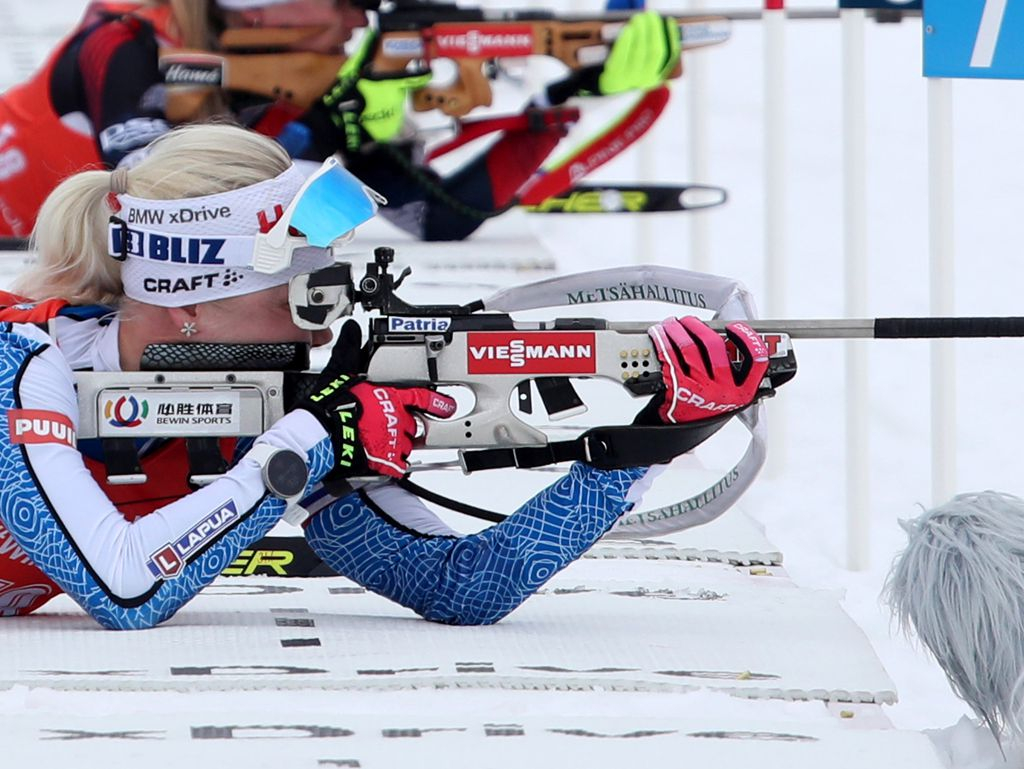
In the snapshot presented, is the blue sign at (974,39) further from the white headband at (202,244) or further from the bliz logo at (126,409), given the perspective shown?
the bliz logo at (126,409)

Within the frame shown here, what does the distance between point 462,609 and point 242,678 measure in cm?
48

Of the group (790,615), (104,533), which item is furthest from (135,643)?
(790,615)

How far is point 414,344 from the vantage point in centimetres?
280

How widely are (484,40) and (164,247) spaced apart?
406cm

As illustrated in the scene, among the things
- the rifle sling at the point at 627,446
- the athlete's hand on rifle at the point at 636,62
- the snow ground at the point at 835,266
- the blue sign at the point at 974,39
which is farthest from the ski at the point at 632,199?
the rifle sling at the point at 627,446

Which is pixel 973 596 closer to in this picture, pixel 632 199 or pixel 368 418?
pixel 368 418

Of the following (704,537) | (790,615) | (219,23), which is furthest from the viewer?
(219,23)

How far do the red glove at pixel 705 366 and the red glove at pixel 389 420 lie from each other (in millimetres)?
338

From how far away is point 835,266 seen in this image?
309 inches

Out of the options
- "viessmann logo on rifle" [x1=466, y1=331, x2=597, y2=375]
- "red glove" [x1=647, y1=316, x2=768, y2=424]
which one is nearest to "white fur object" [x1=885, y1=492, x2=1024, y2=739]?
"red glove" [x1=647, y1=316, x2=768, y2=424]

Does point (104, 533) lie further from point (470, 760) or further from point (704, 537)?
point (704, 537)

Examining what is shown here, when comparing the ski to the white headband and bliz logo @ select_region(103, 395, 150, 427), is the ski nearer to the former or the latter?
the white headband

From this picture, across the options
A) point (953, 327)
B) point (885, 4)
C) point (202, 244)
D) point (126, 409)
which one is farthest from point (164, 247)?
point (885, 4)

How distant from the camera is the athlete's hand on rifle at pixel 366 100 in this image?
258 inches
